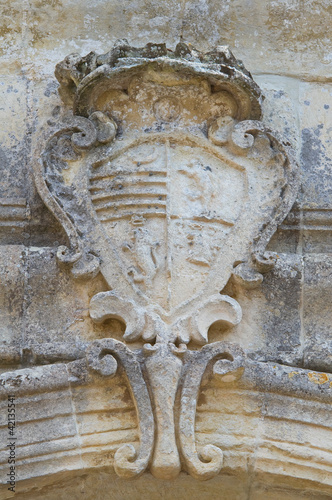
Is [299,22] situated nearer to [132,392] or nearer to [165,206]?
[165,206]

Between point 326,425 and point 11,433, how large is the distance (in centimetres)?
101

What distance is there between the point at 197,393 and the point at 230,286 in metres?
0.45

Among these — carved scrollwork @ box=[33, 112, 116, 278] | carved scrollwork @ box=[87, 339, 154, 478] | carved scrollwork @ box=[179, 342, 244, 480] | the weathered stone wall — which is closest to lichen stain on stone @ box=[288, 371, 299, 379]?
the weathered stone wall

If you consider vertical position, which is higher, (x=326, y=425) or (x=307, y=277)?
(x=307, y=277)

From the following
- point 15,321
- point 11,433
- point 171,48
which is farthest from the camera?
point 171,48

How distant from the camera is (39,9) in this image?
4.29 m

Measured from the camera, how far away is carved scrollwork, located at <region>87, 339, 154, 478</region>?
3240mm

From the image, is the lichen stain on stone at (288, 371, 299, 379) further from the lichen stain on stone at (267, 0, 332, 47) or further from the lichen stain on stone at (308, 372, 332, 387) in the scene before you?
the lichen stain on stone at (267, 0, 332, 47)

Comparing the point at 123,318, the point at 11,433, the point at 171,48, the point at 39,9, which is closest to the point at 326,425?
Answer: the point at 123,318

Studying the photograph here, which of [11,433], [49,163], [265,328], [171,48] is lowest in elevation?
[11,433]

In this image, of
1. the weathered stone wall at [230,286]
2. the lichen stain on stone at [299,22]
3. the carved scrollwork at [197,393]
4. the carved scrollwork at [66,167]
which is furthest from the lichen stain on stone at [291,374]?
the lichen stain on stone at [299,22]

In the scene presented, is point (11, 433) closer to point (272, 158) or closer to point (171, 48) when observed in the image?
point (272, 158)

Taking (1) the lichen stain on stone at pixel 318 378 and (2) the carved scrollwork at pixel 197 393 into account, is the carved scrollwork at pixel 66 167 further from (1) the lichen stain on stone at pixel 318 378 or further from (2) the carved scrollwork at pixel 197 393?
(1) the lichen stain on stone at pixel 318 378

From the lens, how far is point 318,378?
3432mm
